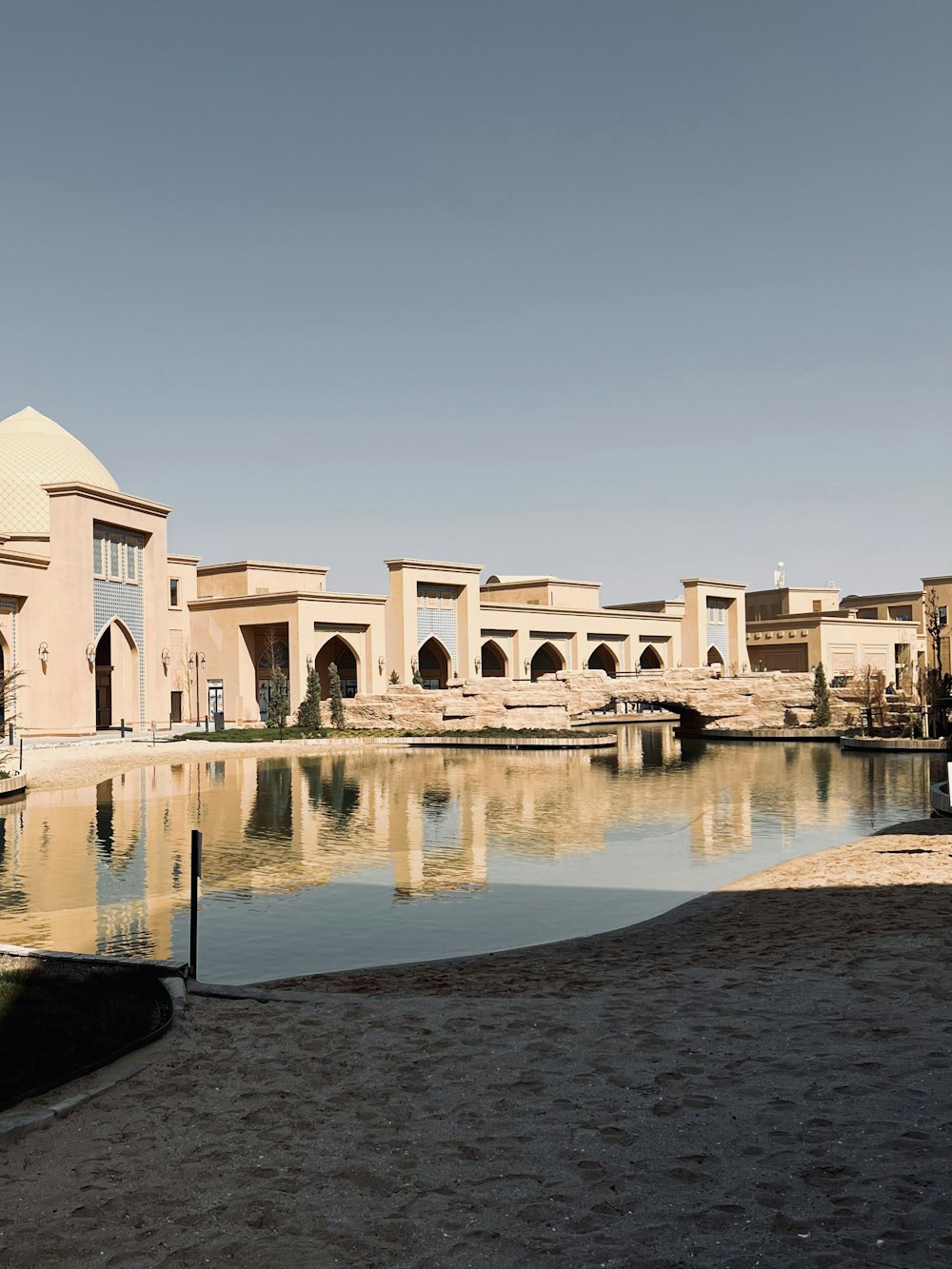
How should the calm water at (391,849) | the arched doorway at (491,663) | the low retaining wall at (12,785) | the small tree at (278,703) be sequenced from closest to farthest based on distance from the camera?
1. the calm water at (391,849)
2. the low retaining wall at (12,785)
3. the small tree at (278,703)
4. the arched doorway at (491,663)

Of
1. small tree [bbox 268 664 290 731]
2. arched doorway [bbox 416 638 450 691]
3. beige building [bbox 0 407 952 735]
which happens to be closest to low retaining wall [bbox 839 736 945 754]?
beige building [bbox 0 407 952 735]

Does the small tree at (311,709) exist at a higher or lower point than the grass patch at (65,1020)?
higher

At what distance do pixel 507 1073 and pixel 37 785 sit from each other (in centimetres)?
2150

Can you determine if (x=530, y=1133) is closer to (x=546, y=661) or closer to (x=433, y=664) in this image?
(x=433, y=664)

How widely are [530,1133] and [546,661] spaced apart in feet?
202

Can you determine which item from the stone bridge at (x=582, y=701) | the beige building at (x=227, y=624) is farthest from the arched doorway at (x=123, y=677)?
the stone bridge at (x=582, y=701)

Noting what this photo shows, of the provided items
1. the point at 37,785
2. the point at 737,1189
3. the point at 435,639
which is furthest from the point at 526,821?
the point at 435,639

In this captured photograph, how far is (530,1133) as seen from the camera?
506 centimetres

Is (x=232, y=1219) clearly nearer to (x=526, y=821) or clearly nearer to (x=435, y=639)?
(x=526, y=821)

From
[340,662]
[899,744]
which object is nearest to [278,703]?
[340,662]

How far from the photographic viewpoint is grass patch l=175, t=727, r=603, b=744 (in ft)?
129

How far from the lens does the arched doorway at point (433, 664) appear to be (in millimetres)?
56750

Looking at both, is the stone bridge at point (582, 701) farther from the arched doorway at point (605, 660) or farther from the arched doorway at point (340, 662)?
the arched doorway at point (605, 660)

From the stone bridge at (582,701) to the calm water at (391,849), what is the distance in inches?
473
